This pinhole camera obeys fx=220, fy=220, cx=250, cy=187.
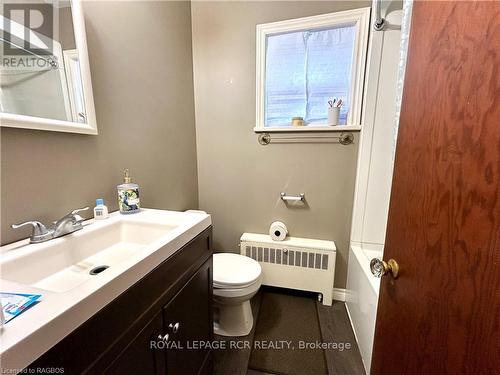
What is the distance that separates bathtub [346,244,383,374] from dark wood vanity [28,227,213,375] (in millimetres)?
858

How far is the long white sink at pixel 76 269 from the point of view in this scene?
1.23 ft

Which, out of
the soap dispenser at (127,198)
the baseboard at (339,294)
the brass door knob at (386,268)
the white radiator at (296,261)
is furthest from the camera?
the baseboard at (339,294)

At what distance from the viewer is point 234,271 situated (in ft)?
4.70

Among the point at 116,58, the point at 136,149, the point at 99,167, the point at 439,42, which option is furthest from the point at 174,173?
the point at 439,42

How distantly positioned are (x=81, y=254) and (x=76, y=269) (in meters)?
0.06

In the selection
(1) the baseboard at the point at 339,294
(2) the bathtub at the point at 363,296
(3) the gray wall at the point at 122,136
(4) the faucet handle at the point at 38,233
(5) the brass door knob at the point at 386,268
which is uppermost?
(3) the gray wall at the point at 122,136

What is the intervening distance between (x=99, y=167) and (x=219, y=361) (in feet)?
4.14

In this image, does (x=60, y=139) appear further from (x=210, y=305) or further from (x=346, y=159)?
(x=346, y=159)

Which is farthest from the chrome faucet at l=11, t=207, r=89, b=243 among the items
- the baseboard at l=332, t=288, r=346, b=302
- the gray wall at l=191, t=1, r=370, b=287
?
Result: the baseboard at l=332, t=288, r=346, b=302

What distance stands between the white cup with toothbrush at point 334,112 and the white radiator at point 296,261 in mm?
919

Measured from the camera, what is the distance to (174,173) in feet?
5.31

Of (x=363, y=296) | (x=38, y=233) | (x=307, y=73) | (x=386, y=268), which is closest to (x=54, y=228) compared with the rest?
(x=38, y=233)

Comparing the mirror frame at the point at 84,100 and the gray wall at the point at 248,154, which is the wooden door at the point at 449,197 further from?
the mirror frame at the point at 84,100

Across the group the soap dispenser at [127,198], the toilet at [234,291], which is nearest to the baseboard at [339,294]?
the toilet at [234,291]
